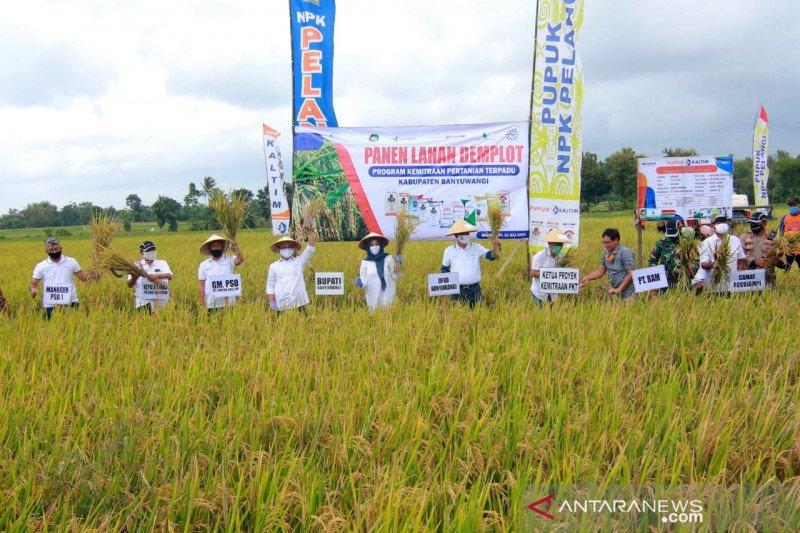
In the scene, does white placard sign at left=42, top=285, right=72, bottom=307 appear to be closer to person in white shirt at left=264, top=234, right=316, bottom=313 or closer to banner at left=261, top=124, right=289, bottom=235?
person in white shirt at left=264, top=234, right=316, bottom=313

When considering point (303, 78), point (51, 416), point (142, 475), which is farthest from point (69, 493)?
point (303, 78)

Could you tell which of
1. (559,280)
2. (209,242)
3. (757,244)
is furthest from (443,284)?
(757,244)

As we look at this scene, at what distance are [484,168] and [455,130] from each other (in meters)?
0.69

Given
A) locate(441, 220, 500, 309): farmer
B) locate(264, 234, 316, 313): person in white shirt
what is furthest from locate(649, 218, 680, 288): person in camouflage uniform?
locate(264, 234, 316, 313): person in white shirt

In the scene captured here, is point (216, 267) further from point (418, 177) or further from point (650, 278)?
point (650, 278)

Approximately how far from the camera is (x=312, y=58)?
8.06m

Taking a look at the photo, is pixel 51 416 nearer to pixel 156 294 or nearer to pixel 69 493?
pixel 69 493

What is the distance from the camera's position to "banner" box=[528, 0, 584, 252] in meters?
7.22

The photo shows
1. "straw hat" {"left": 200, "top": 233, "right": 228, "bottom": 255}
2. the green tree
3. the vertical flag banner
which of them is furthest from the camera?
Answer: the green tree

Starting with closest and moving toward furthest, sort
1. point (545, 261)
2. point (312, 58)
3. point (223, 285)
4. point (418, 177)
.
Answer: point (223, 285) < point (545, 261) < point (418, 177) < point (312, 58)

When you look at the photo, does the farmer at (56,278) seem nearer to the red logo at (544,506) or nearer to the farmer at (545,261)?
the farmer at (545,261)

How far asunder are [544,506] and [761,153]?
21263 millimetres

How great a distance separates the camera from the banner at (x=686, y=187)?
24.0 ft

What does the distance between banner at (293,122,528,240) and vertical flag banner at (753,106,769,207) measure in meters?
14.9
